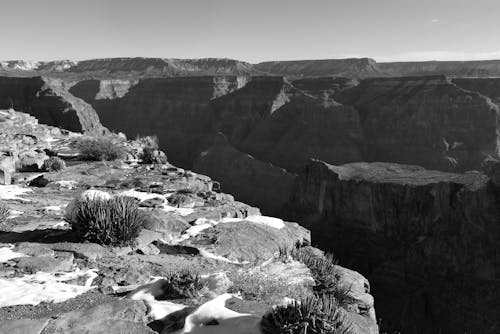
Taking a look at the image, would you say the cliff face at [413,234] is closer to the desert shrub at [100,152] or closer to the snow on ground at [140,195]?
the desert shrub at [100,152]

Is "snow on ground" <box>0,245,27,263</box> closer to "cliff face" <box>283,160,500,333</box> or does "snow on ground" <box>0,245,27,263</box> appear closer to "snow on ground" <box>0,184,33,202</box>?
"snow on ground" <box>0,184,33,202</box>

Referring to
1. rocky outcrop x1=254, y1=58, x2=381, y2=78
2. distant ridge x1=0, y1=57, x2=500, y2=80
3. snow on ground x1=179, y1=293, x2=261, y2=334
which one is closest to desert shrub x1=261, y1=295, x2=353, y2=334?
snow on ground x1=179, y1=293, x2=261, y2=334

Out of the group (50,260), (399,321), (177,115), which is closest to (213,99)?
(177,115)

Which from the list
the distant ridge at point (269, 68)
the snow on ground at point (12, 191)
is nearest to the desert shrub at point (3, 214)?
the snow on ground at point (12, 191)

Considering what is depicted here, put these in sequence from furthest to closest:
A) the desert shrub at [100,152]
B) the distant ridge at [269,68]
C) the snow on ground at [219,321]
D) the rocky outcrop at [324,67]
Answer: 1. the rocky outcrop at [324,67]
2. the distant ridge at [269,68]
3. the desert shrub at [100,152]
4. the snow on ground at [219,321]

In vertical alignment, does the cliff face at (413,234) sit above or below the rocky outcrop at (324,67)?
below

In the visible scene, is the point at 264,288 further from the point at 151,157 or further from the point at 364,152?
the point at 364,152
